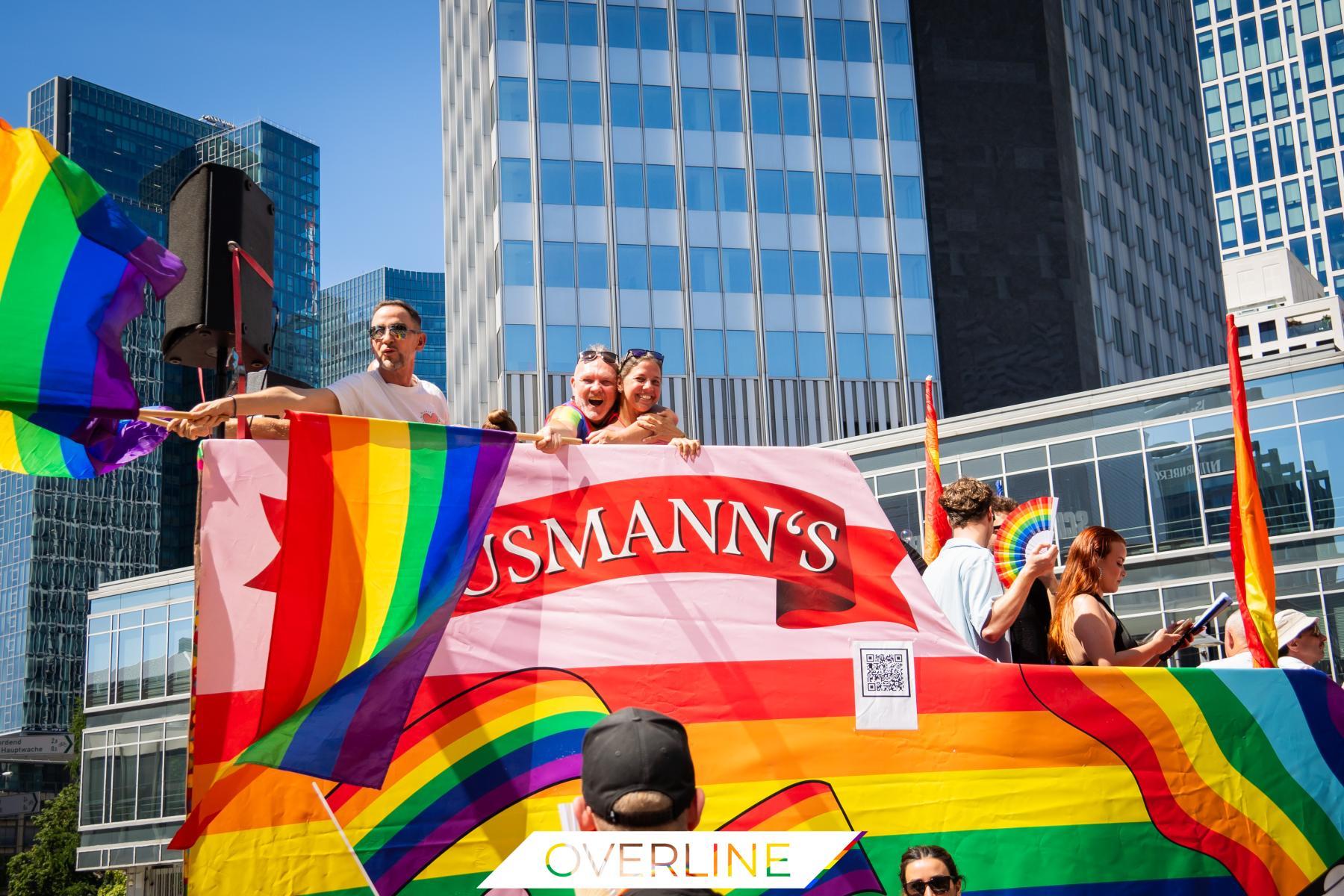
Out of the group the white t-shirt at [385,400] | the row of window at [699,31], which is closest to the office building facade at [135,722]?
the row of window at [699,31]

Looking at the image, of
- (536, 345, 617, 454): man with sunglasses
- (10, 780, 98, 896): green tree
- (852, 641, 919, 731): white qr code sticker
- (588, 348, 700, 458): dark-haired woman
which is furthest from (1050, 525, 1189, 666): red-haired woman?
(10, 780, 98, 896): green tree

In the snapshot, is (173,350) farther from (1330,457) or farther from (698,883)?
(1330,457)

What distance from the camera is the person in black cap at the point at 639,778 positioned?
2240 millimetres

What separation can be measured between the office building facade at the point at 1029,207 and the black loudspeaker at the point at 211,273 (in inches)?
1524

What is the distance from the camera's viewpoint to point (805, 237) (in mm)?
42531

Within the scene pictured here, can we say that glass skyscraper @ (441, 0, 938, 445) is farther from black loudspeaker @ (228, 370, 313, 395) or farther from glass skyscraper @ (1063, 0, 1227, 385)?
black loudspeaker @ (228, 370, 313, 395)

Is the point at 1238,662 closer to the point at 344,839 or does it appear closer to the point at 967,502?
the point at 967,502

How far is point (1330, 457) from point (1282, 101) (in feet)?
288

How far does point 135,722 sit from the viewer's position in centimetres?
3888

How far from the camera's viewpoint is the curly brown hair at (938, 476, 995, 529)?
223 inches

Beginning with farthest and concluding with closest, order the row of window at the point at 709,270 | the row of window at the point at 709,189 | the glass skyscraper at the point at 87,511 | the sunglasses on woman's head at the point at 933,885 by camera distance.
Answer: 1. the glass skyscraper at the point at 87,511
2. the row of window at the point at 709,189
3. the row of window at the point at 709,270
4. the sunglasses on woman's head at the point at 933,885

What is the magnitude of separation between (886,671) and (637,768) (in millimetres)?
2827

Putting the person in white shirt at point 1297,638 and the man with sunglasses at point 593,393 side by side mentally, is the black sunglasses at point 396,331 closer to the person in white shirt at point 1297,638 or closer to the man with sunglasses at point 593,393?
the man with sunglasses at point 593,393

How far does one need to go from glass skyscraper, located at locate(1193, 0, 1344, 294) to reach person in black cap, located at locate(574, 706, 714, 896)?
351ft
